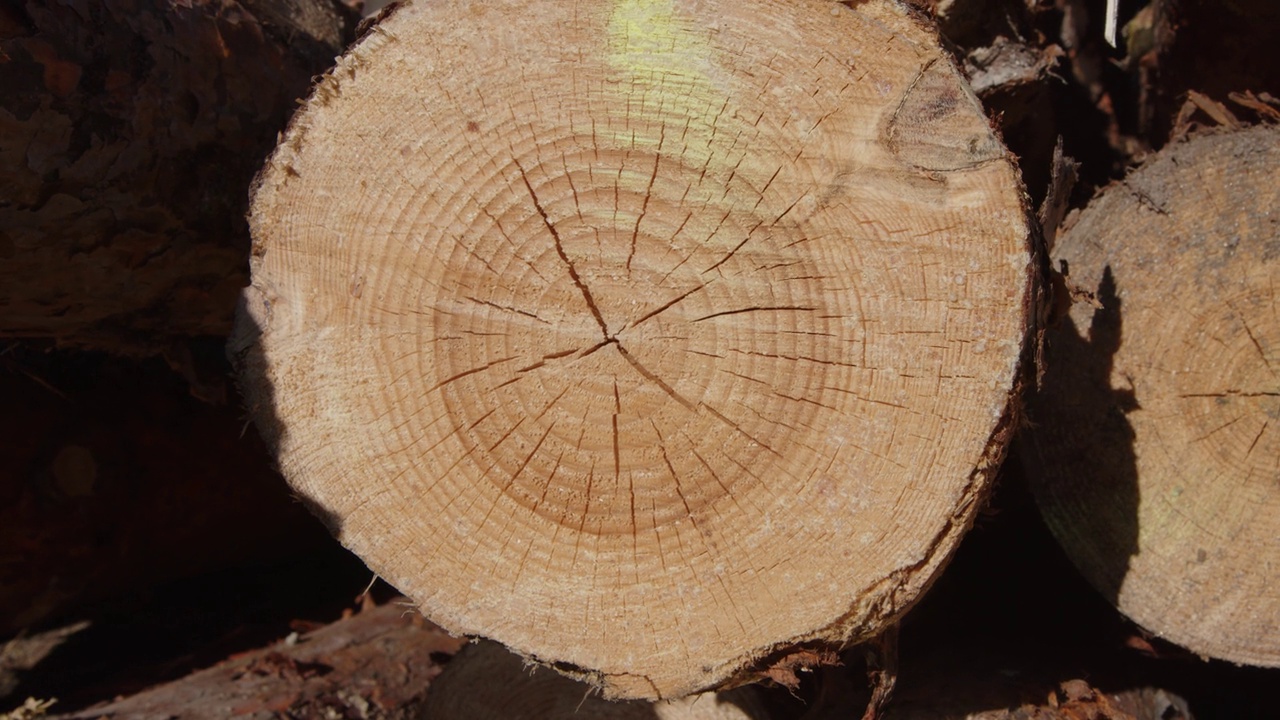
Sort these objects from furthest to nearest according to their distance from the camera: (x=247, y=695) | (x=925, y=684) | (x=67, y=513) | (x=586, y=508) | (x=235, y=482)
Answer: (x=235, y=482), (x=67, y=513), (x=247, y=695), (x=925, y=684), (x=586, y=508)

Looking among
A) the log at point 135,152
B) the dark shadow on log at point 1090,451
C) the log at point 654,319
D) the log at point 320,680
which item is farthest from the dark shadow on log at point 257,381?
the dark shadow on log at point 1090,451

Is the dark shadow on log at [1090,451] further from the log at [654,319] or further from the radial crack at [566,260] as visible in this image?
the radial crack at [566,260]

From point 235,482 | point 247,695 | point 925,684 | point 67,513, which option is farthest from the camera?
point 235,482

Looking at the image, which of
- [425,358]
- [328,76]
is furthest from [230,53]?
[425,358]

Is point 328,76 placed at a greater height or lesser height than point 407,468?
greater

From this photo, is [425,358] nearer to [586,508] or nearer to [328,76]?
[586,508]

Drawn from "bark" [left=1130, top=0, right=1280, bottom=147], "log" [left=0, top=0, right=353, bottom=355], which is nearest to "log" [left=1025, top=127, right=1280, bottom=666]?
"bark" [left=1130, top=0, right=1280, bottom=147]

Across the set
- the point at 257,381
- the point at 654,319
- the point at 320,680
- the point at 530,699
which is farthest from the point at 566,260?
the point at 320,680

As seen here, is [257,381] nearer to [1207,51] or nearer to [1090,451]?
[1090,451]
